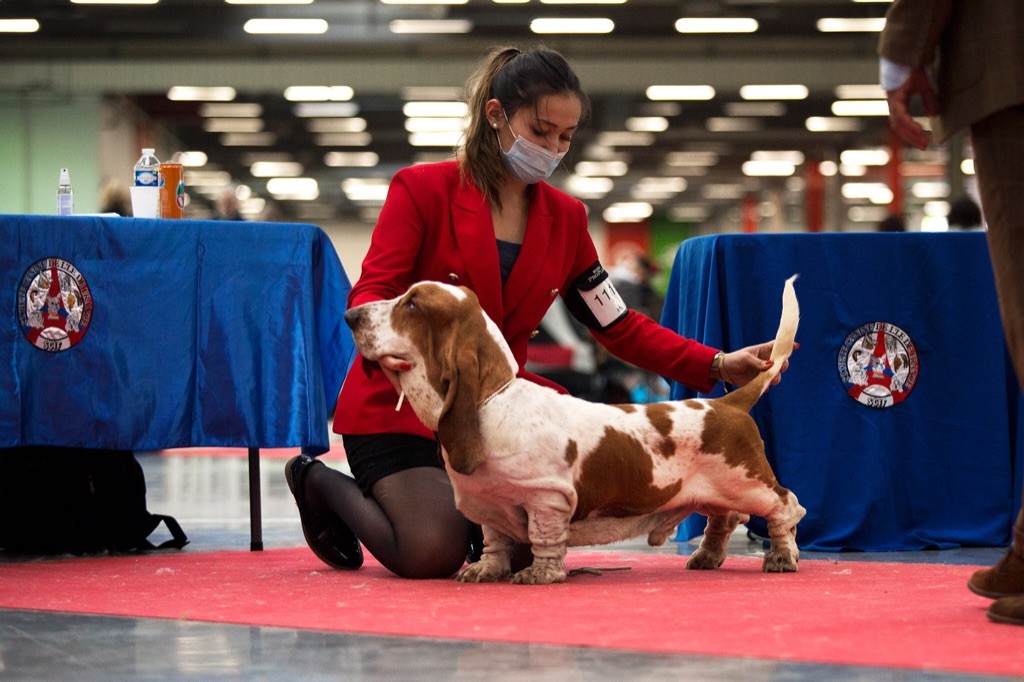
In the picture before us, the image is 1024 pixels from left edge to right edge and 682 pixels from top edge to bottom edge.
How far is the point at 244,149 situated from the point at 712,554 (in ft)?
69.0

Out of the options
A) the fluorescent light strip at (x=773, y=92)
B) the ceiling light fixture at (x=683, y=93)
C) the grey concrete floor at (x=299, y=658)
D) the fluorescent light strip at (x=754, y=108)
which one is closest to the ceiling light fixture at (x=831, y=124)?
the fluorescent light strip at (x=754, y=108)

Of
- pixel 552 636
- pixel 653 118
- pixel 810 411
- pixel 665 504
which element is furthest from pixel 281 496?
pixel 653 118

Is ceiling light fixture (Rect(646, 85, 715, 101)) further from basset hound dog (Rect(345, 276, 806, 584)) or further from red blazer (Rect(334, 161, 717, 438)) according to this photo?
basset hound dog (Rect(345, 276, 806, 584))

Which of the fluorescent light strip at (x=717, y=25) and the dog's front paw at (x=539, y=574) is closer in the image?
the dog's front paw at (x=539, y=574)

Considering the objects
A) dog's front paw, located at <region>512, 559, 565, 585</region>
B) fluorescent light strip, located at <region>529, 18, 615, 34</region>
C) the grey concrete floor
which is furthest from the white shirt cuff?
fluorescent light strip, located at <region>529, 18, 615, 34</region>

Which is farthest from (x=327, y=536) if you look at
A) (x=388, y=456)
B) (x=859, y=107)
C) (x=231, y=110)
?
(x=859, y=107)

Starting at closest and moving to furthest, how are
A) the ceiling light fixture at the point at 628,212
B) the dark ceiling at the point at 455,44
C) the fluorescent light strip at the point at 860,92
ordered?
the dark ceiling at the point at 455,44
the fluorescent light strip at the point at 860,92
the ceiling light fixture at the point at 628,212

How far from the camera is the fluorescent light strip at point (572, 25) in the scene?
13625 millimetres

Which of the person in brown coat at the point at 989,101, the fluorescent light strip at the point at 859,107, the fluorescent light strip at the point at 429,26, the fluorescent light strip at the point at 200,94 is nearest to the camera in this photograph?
the person in brown coat at the point at 989,101

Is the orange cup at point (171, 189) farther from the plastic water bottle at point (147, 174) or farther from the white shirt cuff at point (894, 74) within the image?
the white shirt cuff at point (894, 74)

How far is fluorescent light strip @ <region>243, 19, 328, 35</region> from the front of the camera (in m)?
13.6

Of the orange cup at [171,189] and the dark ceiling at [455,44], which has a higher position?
the dark ceiling at [455,44]

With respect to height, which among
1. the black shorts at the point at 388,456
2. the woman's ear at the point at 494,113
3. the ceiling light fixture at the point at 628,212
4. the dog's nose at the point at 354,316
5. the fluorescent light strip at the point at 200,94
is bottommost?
the black shorts at the point at 388,456

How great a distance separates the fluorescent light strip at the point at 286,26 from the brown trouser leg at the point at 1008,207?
12.1 m
